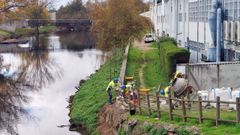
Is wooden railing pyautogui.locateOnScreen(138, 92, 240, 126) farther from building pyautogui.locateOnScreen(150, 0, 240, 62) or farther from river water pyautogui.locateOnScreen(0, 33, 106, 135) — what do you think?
river water pyautogui.locateOnScreen(0, 33, 106, 135)

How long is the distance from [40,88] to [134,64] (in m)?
8.43

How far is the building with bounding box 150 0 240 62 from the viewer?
24656 millimetres

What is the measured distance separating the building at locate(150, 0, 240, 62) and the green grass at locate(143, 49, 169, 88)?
2631 mm

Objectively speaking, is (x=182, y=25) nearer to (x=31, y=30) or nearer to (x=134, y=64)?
(x=134, y=64)

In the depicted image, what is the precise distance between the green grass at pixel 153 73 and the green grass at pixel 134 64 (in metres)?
0.58

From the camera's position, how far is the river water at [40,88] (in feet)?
93.9

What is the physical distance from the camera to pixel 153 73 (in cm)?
3422

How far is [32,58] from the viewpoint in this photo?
213 ft

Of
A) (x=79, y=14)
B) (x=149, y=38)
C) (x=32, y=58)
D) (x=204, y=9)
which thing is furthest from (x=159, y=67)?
(x=79, y=14)

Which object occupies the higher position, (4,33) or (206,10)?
(4,33)

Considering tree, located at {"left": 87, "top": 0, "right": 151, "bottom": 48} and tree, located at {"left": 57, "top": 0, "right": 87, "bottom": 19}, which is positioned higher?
tree, located at {"left": 57, "top": 0, "right": 87, "bottom": 19}

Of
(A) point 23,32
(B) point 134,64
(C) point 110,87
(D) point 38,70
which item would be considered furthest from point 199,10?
(A) point 23,32

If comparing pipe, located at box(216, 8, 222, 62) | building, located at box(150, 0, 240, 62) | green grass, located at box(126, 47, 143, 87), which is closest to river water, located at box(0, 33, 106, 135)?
green grass, located at box(126, 47, 143, 87)

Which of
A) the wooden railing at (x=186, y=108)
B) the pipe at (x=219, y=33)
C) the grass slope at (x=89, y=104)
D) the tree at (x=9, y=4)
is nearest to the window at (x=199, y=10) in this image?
the pipe at (x=219, y=33)
